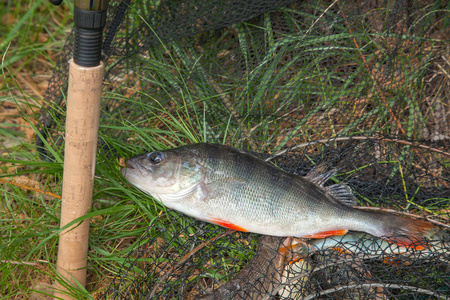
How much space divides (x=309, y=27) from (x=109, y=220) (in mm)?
2428

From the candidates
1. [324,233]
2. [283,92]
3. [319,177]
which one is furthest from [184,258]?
[283,92]

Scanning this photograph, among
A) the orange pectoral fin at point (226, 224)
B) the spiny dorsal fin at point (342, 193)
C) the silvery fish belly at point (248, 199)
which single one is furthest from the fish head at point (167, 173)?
the spiny dorsal fin at point (342, 193)

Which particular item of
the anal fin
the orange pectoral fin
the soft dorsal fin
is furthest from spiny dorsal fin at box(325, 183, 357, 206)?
the orange pectoral fin

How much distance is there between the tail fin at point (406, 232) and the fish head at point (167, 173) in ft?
4.54

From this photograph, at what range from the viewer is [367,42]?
430cm

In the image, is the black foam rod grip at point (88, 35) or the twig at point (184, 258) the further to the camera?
the twig at point (184, 258)

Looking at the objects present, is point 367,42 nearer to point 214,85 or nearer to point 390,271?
point 214,85

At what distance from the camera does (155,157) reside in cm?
321

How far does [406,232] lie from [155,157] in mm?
1854

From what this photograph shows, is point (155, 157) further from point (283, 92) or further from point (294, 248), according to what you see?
point (283, 92)

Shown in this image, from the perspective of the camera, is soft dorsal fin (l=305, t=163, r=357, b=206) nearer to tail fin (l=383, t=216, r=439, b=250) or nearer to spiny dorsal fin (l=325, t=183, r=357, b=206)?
spiny dorsal fin (l=325, t=183, r=357, b=206)

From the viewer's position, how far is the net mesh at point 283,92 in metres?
3.79

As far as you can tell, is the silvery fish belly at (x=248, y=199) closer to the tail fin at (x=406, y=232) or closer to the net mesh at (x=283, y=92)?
the tail fin at (x=406, y=232)

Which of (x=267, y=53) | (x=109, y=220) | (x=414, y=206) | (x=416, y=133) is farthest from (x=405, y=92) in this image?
(x=109, y=220)
